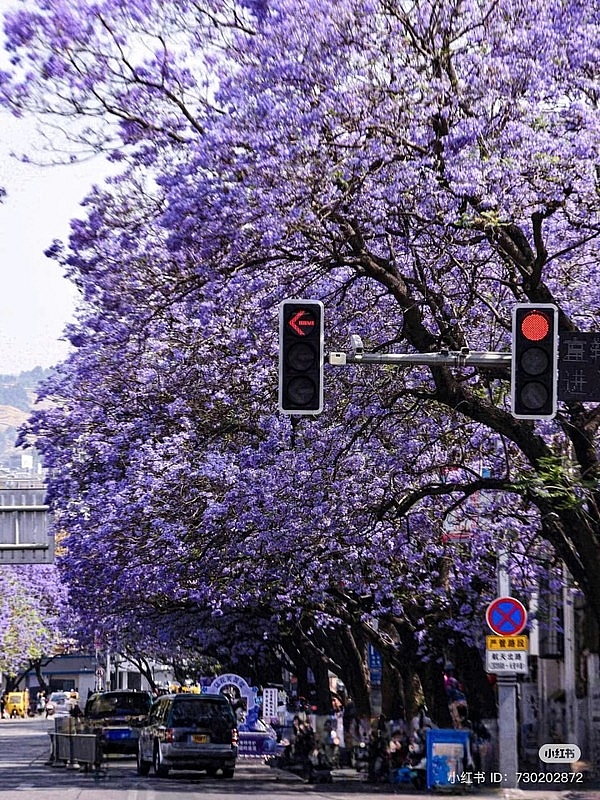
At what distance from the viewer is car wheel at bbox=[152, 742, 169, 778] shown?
3231 centimetres

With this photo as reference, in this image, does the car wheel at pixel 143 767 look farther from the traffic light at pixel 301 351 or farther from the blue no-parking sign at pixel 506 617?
the traffic light at pixel 301 351

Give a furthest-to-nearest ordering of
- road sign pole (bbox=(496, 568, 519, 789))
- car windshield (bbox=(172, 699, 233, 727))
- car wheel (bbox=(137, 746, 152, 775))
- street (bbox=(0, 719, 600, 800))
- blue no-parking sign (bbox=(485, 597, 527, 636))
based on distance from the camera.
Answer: car wheel (bbox=(137, 746, 152, 775)), car windshield (bbox=(172, 699, 233, 727)), street (bbox=(0, 719, 600, 800)), road sign pole (bbox=(496, 568, 519, 789)), blue no-parking sign (bbox=(485, 597, 527, 636))

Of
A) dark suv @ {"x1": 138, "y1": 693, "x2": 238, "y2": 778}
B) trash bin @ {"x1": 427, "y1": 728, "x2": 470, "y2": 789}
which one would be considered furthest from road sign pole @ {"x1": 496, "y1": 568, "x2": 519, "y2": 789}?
dark suv @ {"x1": 138, "y1": 693, "x2": 238, "y2": 778}

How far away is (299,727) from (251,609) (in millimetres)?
3937

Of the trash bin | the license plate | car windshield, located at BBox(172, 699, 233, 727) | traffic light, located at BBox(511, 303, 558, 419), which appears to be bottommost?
the license plate

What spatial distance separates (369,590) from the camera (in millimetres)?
30062

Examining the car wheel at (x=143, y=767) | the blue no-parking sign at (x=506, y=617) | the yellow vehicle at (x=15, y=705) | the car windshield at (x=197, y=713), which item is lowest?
the yellow vehicle at (x=15, y=705)

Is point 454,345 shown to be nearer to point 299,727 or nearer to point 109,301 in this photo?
point 109,301

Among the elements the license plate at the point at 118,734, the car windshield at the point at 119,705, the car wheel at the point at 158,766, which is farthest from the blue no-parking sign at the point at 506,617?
the car windshield at the point at 119,705

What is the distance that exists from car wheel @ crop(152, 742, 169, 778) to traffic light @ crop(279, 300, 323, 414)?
747 inches

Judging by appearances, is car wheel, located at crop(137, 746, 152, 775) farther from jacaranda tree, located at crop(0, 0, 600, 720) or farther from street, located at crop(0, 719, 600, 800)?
jacaranda tree, located at crop(0, 0, 600, 720)

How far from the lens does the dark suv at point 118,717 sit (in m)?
40.9

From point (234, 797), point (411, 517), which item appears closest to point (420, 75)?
point (411, 517)

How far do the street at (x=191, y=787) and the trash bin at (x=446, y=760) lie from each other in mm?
423
